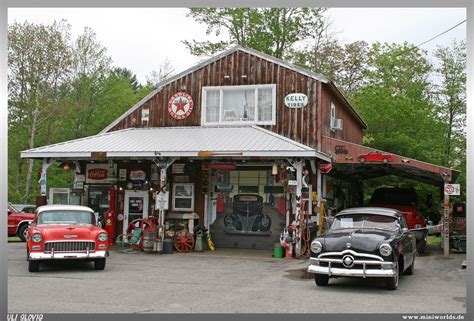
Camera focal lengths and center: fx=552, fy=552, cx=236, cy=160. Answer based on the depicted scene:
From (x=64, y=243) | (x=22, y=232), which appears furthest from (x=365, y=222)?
(x=22, y=232)

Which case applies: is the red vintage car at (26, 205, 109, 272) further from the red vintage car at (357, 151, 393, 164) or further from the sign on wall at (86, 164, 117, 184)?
the red vintage car at (357, 151, 393, 164)

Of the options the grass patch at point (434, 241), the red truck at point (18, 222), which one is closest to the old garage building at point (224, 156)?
the red truck at point (18, 222)

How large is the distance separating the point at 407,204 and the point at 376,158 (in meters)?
3.47

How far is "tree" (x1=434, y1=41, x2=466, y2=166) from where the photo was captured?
118 ft

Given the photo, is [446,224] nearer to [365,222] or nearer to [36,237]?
[365,222]

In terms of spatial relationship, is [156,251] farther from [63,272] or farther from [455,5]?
[455,5]

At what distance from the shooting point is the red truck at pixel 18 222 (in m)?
24.5

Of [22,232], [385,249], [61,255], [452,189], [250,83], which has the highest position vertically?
[250,83]

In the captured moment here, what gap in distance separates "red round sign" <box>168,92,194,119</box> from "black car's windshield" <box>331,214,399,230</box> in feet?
32.8

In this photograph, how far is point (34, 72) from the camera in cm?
3462

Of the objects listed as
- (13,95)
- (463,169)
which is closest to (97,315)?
(463,169)

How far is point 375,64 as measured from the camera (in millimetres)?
42188

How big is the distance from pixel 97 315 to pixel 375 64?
122 ft

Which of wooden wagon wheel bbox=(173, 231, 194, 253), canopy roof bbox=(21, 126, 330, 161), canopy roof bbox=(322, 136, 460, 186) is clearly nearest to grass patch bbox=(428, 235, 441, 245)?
canopy roof bbox=(322, 136, 460, 186)
